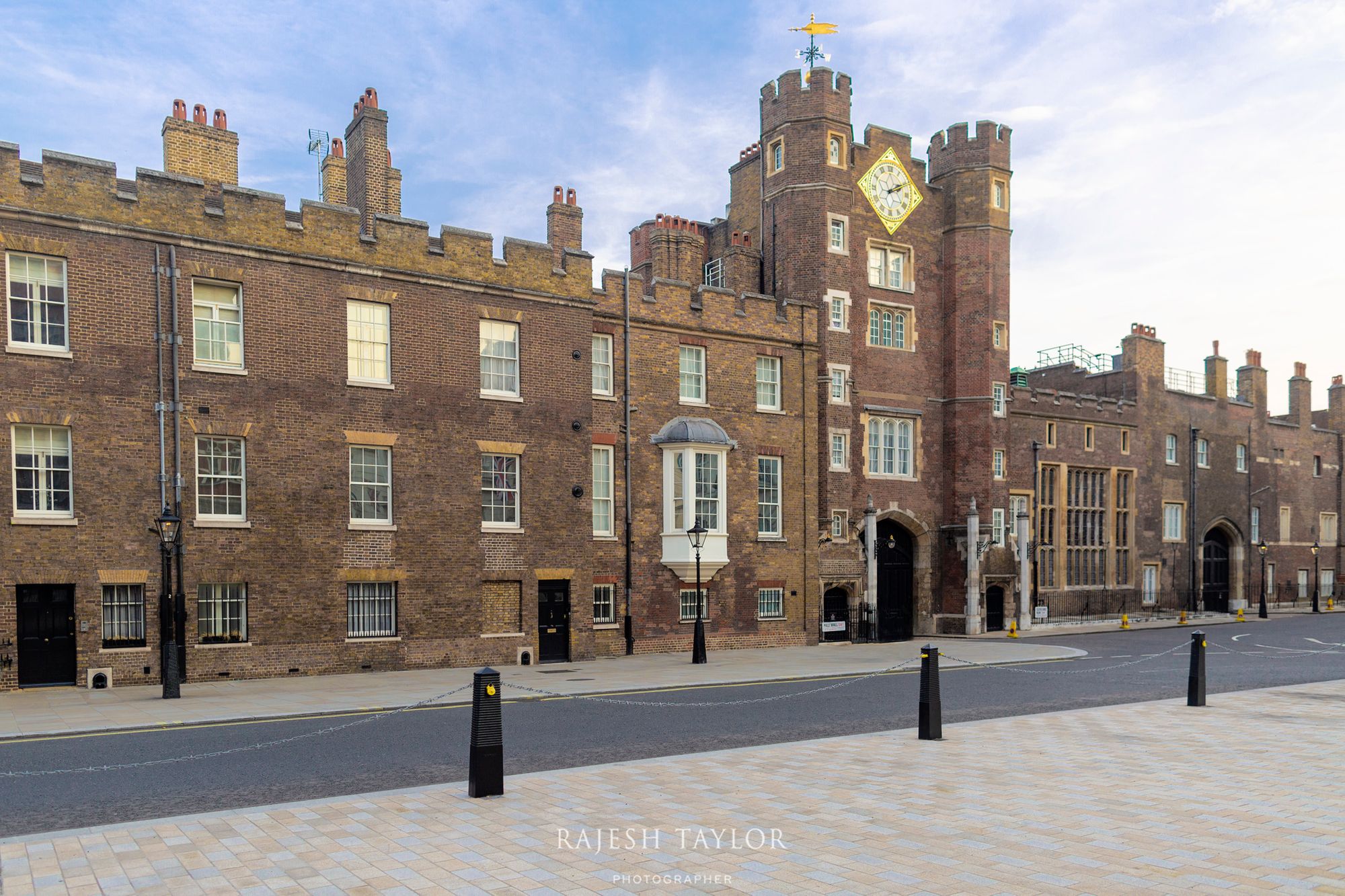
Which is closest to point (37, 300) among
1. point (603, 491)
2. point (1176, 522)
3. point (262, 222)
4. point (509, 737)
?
point (262, 222)

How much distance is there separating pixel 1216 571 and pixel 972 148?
93.4ft

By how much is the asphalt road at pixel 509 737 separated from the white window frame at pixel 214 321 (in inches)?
370

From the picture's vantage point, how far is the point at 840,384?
34.2 m

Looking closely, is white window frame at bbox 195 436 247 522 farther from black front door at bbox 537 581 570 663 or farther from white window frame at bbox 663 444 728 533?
white window frame at bbox 663 444 728 533

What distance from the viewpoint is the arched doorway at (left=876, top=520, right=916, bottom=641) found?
36688mm

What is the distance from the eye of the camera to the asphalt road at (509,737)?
33.2 ft

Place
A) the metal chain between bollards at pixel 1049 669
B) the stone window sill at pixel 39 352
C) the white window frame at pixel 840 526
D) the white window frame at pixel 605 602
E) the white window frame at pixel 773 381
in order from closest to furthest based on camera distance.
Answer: the stone window sill at pixel 39 352
the metal chain between bollards at pixel 1049 669
the white window frame at pixel 605 602
the white window frame at pixel 773 381
the white window frame at pixel 840 526

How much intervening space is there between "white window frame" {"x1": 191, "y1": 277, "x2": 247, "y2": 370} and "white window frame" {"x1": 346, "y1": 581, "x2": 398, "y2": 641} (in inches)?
222

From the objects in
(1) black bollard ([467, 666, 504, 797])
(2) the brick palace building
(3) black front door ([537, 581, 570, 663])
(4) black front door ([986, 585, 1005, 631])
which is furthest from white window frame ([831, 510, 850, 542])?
(1) black bollard ([467, 666, 504, 797])

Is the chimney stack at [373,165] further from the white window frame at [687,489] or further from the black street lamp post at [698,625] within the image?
the black street lamp post at [698,625]

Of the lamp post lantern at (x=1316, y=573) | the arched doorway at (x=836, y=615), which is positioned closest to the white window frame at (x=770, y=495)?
the arched doorway at (x=836, y=615)

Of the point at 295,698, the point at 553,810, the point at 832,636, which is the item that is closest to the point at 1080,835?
the point at 553,810

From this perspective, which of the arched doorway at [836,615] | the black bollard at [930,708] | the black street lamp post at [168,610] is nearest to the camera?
the black bollard at [930,708]

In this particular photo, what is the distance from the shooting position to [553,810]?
361 inches
